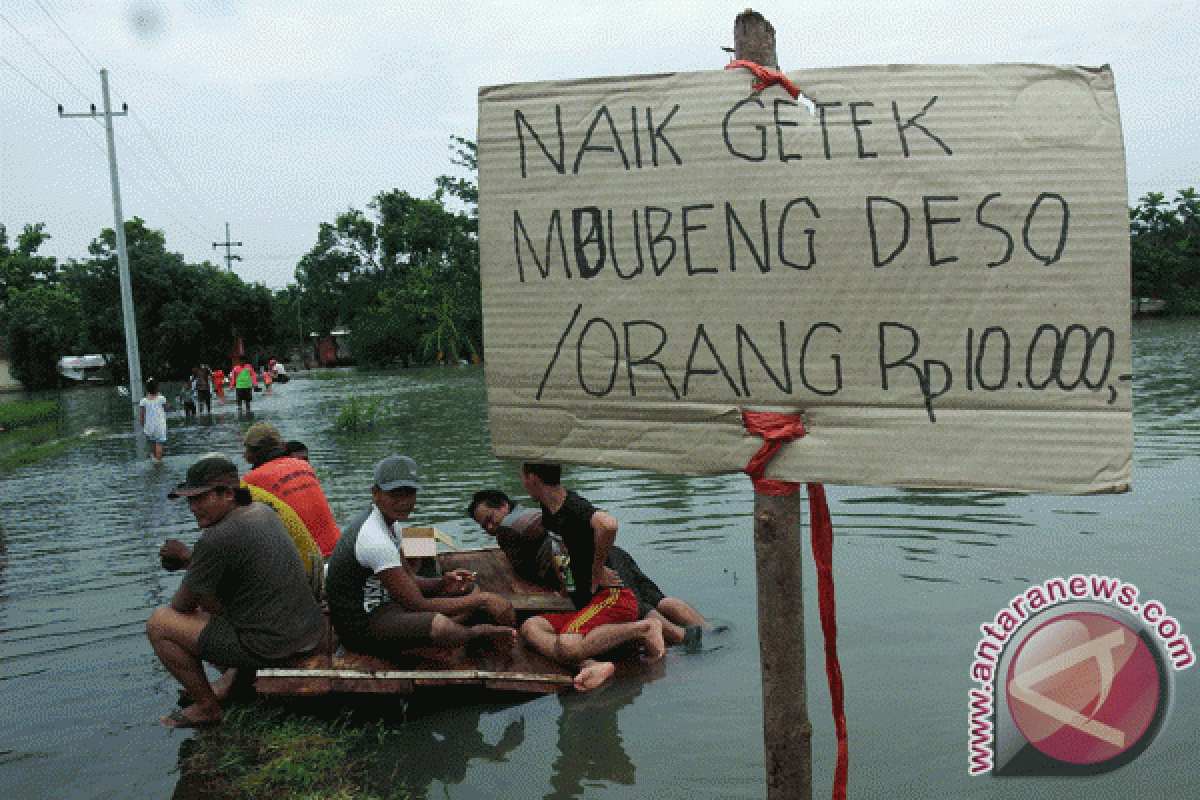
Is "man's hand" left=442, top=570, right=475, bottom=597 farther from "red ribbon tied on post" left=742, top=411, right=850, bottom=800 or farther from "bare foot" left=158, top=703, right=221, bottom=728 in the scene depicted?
"red ribbon tied on post" left=742, top=411, right=850, bottom=800

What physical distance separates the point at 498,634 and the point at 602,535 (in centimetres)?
80

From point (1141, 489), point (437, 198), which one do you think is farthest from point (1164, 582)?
point (437, 198)

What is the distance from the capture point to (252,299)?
167ft

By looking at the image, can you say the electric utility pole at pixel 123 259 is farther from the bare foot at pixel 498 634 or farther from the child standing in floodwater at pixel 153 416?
the bare foot at pixel 498 634

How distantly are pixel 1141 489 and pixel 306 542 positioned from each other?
770 cm

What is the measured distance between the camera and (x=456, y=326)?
197ft

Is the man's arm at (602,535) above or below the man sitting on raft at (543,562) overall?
above

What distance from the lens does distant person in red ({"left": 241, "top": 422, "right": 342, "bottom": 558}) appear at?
6.65 meters

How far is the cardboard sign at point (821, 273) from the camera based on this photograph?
2.34m

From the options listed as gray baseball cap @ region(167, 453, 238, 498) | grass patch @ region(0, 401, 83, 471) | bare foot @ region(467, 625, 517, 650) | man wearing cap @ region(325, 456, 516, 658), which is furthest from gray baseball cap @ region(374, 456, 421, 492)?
grass patch @ region(0, 401, 83, 471)

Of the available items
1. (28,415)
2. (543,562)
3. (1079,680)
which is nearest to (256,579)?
(543,562)

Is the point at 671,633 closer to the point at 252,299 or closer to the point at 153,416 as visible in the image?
the point at 153,416

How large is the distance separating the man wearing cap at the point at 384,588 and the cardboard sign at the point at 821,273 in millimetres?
2687

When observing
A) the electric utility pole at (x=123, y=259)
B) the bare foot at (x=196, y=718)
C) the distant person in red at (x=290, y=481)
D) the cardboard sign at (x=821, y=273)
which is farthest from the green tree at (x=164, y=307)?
the cardboard sign at (x=821, y=273)
